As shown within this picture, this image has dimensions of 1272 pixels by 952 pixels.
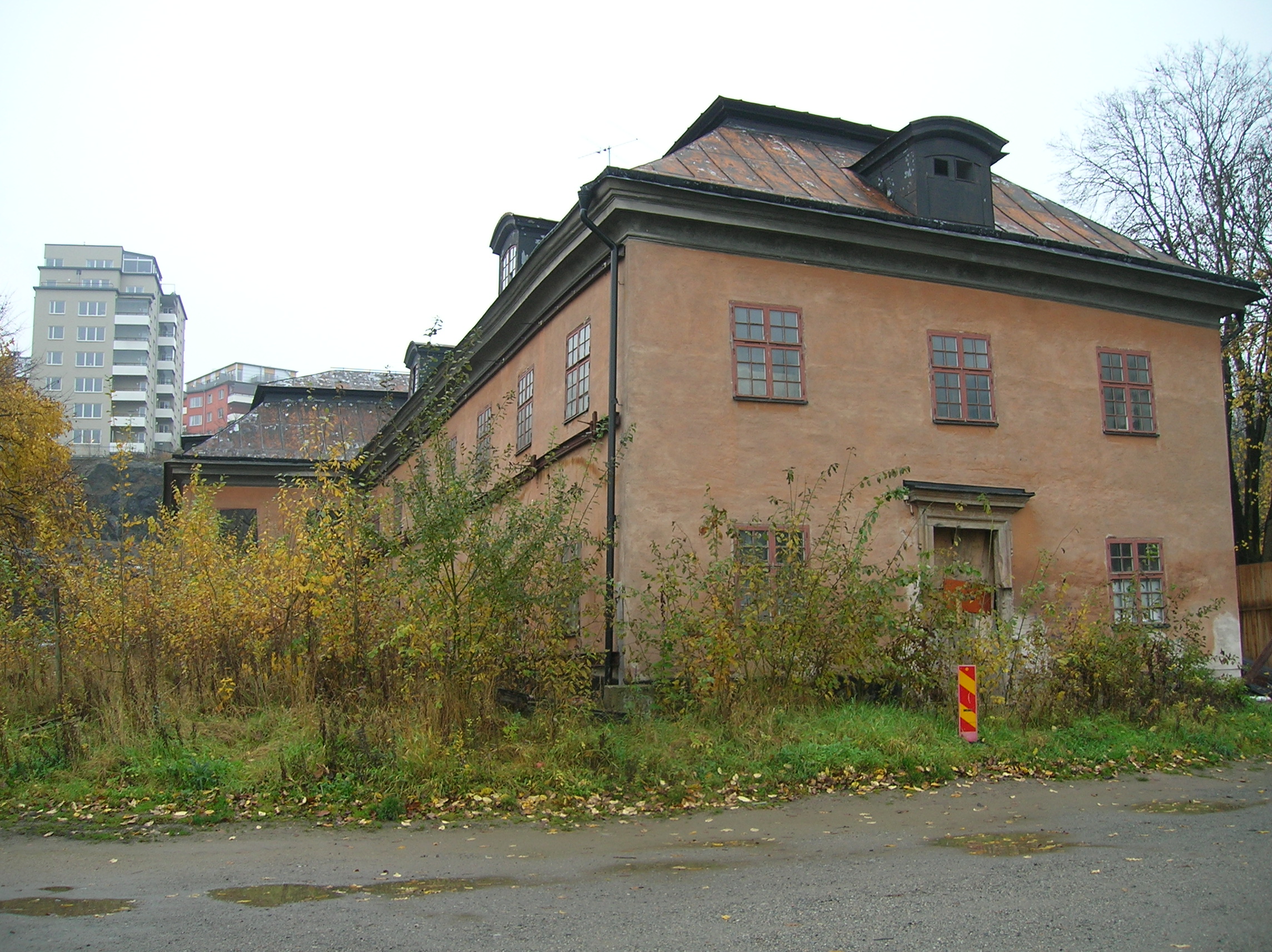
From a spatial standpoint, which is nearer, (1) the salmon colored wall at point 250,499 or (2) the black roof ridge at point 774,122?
(2) the black roof ridge at point 774,122

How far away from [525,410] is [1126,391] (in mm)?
9786

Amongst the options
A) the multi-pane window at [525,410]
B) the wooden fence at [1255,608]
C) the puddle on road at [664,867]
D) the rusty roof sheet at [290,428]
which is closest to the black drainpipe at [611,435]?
the multi-pane window at [525,410]

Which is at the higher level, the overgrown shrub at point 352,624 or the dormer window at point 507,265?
the dormer window at point 507,265

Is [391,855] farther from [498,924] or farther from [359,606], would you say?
[359,606]

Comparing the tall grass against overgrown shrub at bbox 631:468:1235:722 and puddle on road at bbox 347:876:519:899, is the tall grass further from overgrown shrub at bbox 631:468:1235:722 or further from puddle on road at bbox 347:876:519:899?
puddle on road at bbox 347:876:519:899

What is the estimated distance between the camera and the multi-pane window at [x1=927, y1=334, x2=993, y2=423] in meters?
15.5

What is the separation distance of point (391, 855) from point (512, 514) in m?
4.47

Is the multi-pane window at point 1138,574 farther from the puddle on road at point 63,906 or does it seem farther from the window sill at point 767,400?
the puddle on road at point 63,906

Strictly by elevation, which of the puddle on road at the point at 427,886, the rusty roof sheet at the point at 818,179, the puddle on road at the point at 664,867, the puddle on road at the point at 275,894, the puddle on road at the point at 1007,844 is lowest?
the puddle on road at the point at 664,867

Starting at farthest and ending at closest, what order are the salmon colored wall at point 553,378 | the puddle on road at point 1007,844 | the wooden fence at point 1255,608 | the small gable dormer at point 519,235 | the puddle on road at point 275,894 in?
the small gable dormer at point 519,235
the wooden fence at point 1255,608
the salmon colored wall at point 553,378
the puddle on road at point 1007,844
the puddle on road at point 275,894

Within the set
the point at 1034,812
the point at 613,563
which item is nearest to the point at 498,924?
the point at 1034,812

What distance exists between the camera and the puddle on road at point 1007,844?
23.6 feet

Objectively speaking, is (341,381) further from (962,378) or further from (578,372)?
(962,378)

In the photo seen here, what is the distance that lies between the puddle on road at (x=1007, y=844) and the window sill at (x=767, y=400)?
7.38 m
